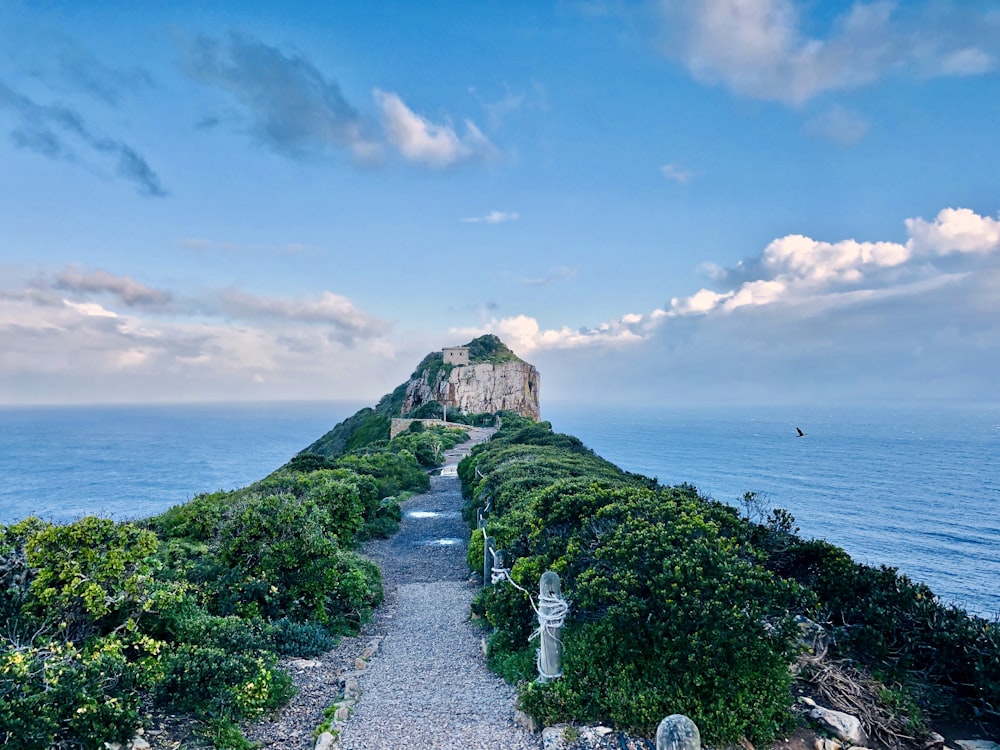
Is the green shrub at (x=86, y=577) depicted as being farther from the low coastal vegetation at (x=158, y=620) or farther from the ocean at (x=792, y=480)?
the ocean at (x=792, y=480)

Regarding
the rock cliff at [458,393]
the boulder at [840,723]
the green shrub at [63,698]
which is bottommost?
the boulder at [840,723]

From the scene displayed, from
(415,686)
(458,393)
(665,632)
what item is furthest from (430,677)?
(458,393)

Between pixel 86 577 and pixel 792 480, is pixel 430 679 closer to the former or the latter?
pixel 86 577

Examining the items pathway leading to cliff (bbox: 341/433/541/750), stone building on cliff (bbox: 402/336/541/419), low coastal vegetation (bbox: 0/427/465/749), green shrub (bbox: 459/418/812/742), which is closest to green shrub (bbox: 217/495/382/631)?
low coastal vegetation (bbox: 0/427/465/749)

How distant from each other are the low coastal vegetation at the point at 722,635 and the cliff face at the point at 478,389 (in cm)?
6986

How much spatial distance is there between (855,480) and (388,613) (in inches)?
2540

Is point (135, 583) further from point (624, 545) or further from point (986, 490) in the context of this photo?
point (986, 490)

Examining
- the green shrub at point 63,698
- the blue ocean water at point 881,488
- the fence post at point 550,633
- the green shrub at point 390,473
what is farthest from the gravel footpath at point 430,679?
the blue ocean water at point 881,488

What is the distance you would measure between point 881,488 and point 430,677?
6083 cm

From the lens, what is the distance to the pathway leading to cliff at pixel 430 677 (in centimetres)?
652

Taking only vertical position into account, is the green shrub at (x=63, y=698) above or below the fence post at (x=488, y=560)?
above

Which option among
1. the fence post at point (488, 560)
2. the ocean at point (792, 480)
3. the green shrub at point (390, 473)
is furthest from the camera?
the ocean at point (792, 480)

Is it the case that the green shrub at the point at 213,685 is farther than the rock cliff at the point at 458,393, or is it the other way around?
the rock cliff at the point at 458,393

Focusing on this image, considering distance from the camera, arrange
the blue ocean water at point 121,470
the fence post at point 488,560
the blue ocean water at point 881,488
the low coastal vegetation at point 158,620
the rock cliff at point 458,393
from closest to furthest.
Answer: the low coastal vegetation at point 158,620 < the fence post at point 488,560 < the blue ocean water at point 881,488 < the blue ocean water at point 121,470 < the rock cliff at point 458,393
